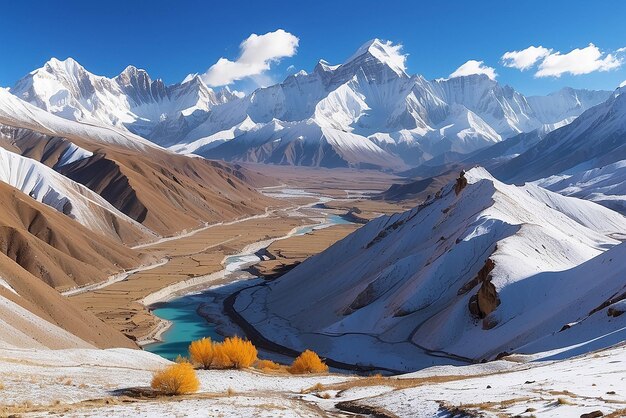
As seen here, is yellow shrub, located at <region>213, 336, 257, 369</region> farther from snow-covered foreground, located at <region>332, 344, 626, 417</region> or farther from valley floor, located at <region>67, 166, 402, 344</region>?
valley floor, located at <region>67, 166, 402, 344</region>

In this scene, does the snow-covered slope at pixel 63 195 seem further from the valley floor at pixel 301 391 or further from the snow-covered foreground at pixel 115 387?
the snow-covered foreground at pixel 115 387

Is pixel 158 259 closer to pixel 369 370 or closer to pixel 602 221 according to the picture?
pixel 369 370

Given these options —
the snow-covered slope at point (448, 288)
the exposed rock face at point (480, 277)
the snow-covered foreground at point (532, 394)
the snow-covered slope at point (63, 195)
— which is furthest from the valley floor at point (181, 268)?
the snow-covered foreground at point (532, 394)

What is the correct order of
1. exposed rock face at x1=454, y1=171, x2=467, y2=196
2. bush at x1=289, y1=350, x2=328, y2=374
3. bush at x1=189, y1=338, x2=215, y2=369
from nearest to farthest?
bush at x1=189, y1=338, x2=215, y2=369 → bush at x1=289, y1=350, x2=328, y2=374 → exposed rock face at x1=454, y1=171, x2=467, y2=196

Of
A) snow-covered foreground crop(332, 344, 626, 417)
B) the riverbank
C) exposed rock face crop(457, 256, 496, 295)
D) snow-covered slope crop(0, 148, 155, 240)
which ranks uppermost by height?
snow-covered slope crop(0, 148, 155, 240)

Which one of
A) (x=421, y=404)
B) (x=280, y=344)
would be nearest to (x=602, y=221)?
(x=280, y=344)

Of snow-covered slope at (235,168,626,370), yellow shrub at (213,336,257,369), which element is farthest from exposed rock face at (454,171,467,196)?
yellow shrub at (213,336,257,369)

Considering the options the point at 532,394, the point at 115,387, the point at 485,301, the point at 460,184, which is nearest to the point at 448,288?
the point at 485,301
